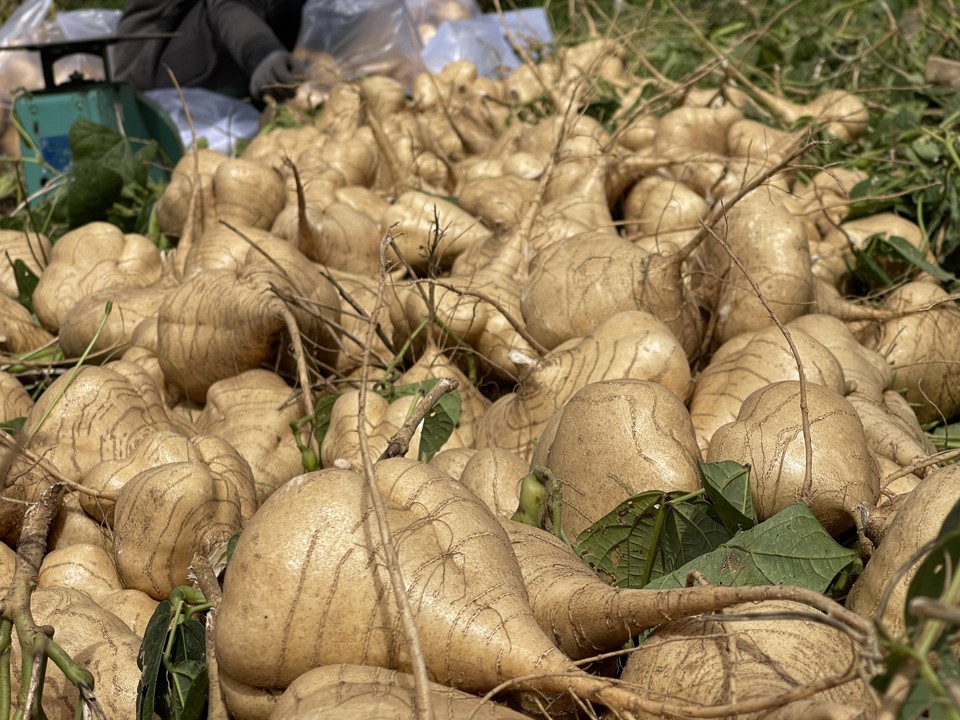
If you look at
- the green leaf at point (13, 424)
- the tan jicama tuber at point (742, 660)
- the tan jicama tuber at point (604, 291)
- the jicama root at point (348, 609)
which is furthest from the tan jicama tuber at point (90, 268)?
the tan jicama tuber at point (742, 660)

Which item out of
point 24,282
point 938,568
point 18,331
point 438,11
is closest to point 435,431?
point 938,568

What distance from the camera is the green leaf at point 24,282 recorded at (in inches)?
133

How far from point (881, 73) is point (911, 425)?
9.02 feet

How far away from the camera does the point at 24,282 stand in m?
3.40

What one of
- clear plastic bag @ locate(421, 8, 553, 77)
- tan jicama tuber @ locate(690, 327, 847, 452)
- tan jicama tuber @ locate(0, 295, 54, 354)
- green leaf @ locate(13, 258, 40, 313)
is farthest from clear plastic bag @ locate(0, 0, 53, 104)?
tan jicama tuber @ locate(690, 327, 847, 452)

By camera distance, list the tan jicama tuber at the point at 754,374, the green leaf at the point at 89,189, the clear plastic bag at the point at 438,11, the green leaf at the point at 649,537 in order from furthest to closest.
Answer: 1. the clear plastic bag at the point at 438,11
2. the green leaf at the point at 89,189
3. the tan jicama tuber at the point at 754,374
4. the green leaf at the point at 649,537

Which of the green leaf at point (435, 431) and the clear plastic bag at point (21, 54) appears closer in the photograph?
the green leaf at point (435, 431)

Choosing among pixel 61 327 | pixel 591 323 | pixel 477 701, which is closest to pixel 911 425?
pixel 591 323

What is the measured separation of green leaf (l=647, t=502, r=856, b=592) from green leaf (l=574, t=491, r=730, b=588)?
0.27 ft

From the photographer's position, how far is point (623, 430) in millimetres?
1817

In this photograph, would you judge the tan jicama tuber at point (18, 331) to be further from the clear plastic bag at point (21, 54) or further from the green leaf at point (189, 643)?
the clear plastic bag at point (21, 54)

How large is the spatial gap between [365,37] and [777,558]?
18.0 feet

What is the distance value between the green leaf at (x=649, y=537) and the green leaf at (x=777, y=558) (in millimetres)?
83

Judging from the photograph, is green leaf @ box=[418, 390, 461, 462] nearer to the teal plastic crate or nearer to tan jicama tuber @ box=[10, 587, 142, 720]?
tan jicama tuber @ box=[10, 587, 142, 720]
